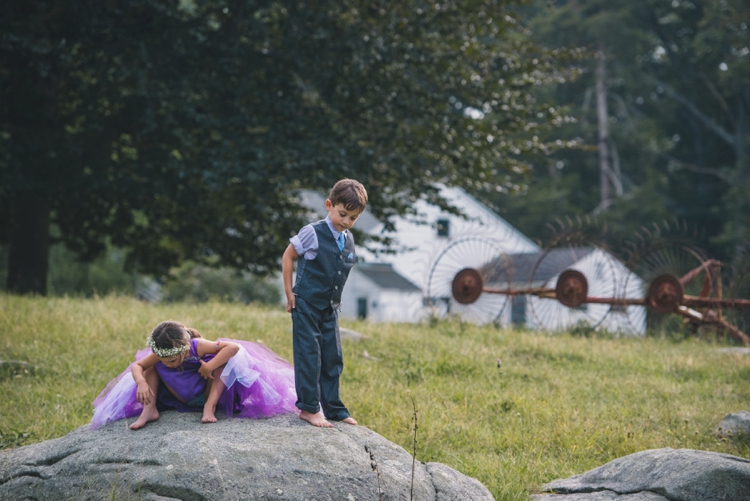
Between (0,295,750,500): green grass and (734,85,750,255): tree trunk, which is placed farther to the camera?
(734,85,750,255): tree trunk

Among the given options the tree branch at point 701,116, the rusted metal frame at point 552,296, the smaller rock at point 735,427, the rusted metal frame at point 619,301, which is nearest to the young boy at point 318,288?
the smaller rock at point 735,427

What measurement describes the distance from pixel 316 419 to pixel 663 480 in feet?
7.20

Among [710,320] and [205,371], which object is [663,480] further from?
[710,320]

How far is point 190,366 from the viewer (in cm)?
489

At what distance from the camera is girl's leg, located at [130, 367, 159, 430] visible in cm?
469

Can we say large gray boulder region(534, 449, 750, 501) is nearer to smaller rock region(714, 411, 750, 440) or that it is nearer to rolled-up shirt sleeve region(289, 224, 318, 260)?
smaller rock region(714, 411, 750, 440)

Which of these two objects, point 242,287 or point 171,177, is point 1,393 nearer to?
point 171,177

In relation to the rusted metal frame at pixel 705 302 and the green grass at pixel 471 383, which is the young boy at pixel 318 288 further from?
the rusted metal frame at pixel 705 302

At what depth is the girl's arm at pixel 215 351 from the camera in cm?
481

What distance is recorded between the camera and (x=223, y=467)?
161 inches

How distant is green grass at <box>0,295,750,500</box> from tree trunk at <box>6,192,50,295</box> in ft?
9.15

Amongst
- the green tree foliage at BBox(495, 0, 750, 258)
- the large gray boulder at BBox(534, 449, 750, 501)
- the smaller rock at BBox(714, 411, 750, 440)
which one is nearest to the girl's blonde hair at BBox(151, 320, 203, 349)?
the large gray boulder at BBox(534, 449, 750, 501)

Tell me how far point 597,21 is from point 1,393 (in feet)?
118

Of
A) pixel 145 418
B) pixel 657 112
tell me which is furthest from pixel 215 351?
pixel 657 112
